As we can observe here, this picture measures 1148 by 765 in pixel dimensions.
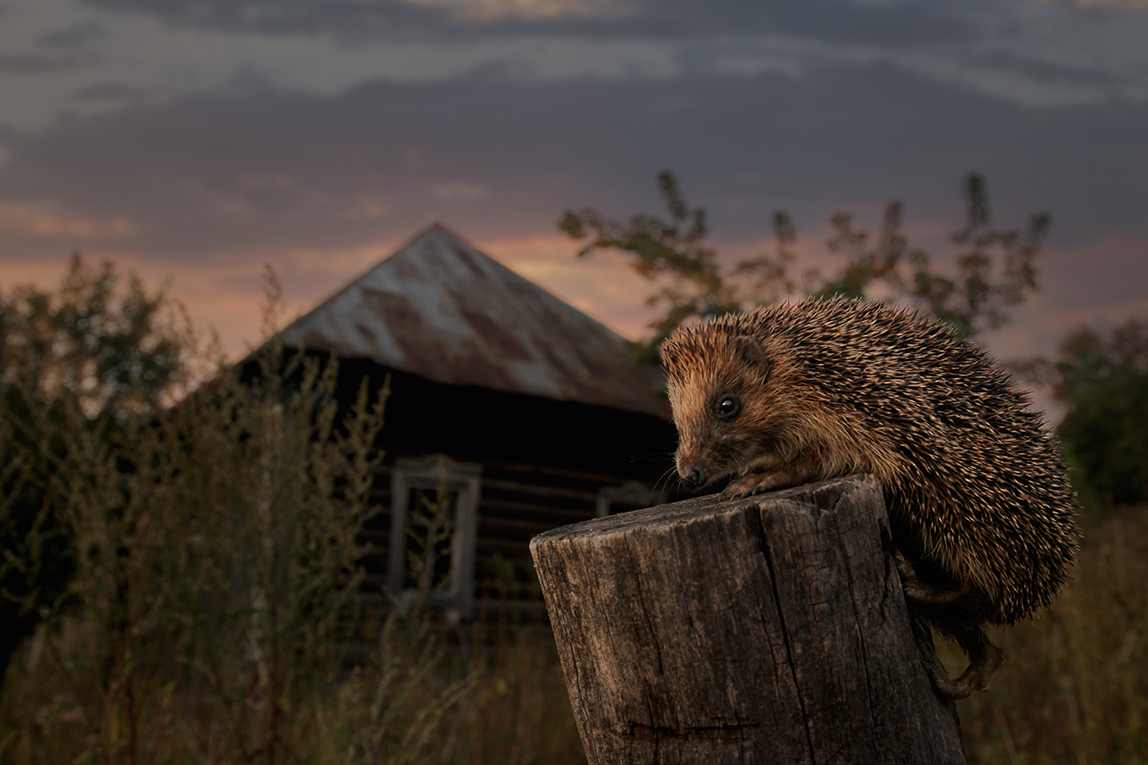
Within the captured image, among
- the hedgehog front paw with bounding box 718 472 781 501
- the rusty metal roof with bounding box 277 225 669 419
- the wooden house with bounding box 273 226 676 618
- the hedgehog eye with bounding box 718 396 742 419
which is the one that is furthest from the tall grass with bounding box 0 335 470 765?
the rusty metal roof with bounding box 277 225 669 419

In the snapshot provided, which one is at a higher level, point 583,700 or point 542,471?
point 542,471

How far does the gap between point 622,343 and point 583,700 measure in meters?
12.7

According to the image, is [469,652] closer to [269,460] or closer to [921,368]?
[269,460]

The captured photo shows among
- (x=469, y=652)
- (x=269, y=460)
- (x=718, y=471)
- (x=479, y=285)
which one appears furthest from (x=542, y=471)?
(x=718, y=471)

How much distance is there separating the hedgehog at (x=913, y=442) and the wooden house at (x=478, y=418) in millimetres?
6176

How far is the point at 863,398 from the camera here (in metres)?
2.23

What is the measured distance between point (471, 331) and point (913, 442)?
9.30m

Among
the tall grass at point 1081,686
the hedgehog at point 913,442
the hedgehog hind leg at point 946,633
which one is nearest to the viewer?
the hedgehog hind leg at point 946,633

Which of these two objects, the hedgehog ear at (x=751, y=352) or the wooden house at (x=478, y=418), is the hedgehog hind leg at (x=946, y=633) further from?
the wooden house at (x=478, y=418)

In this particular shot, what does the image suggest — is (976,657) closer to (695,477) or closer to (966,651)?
(966,651)

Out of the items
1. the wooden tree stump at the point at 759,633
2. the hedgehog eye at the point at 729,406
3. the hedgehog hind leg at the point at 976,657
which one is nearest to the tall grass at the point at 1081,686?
the hedgehog hind leg at the point at 976,657

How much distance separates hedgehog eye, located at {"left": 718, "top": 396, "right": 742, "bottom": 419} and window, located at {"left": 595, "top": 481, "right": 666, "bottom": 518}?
9.33 meters

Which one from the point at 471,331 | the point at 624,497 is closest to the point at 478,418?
the point at 471,331

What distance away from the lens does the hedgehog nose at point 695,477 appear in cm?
241
